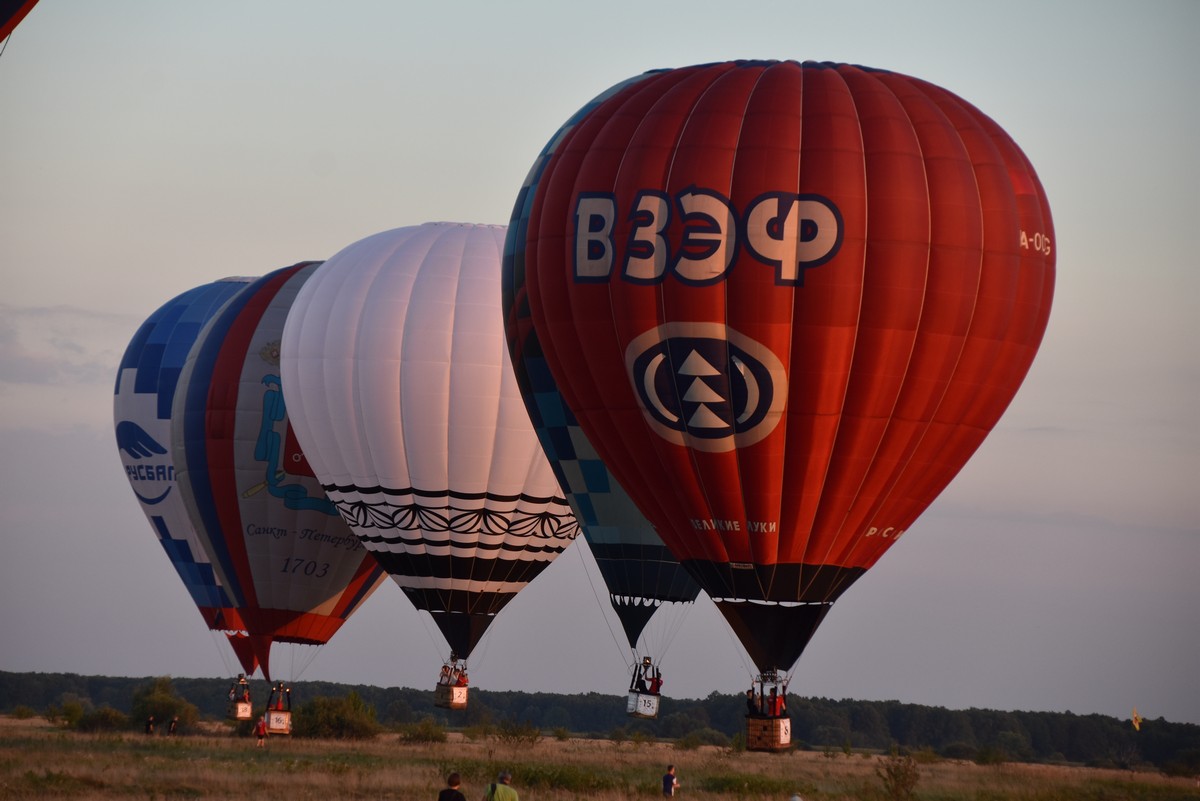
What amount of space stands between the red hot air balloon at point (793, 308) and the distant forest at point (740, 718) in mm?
47519

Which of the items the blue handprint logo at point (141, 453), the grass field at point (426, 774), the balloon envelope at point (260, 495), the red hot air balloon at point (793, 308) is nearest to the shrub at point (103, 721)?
the grass field at point (426, 774)

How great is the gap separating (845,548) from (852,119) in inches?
228

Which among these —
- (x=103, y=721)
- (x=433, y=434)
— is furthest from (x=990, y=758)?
(x=433, y=434)

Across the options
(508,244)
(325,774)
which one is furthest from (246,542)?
(508,244)

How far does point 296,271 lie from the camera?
39.0m

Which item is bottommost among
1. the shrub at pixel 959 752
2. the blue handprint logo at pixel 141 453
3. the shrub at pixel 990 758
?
the shrub at pixel 990 758

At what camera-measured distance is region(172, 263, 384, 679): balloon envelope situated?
1431 inches

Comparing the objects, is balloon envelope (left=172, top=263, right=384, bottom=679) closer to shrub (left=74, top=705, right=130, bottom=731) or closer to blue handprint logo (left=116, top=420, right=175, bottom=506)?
blue handprint logo (left=116, top=420, right=175, bottom=506)

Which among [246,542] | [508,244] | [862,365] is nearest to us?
[862,365]

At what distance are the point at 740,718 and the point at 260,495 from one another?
49.3 meters

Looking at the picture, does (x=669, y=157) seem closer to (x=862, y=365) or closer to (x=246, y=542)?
(x=862, y=365)

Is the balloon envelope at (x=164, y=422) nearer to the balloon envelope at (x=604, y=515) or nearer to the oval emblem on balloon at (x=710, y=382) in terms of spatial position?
the balloon envelope at (x=604, y=515)

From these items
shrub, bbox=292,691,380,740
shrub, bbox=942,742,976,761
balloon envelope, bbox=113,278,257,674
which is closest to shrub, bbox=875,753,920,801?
balloon envelope, bbox=113,278,257,674

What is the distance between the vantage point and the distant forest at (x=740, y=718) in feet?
249
